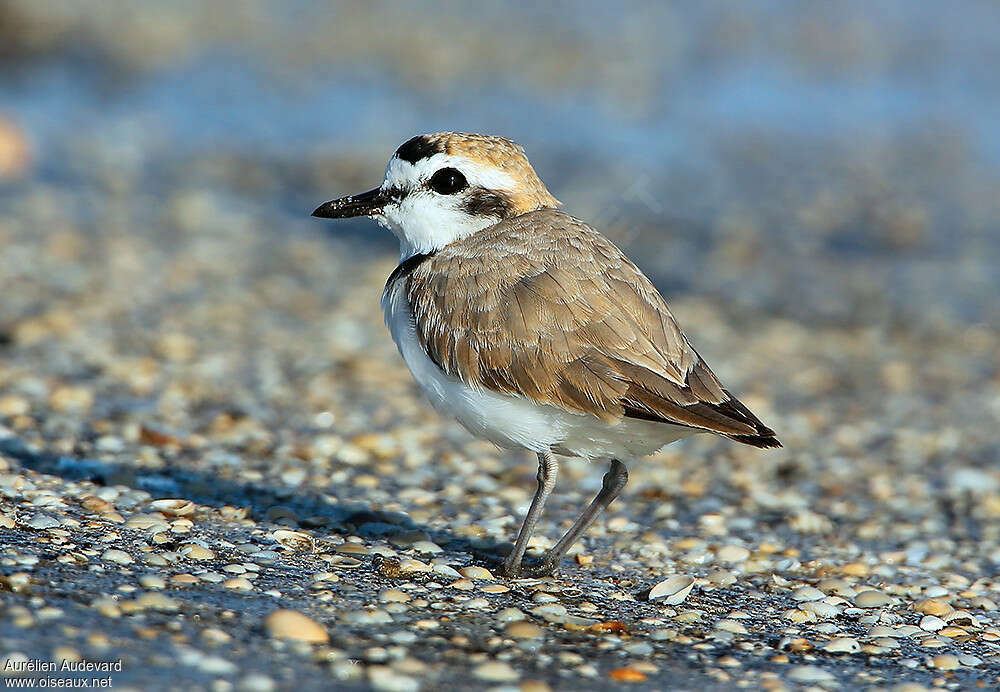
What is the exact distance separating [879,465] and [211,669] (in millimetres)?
4376

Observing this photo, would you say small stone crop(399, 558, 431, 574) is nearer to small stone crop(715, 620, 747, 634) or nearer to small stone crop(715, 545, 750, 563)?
small stone crop(715, 620, 747, 634)

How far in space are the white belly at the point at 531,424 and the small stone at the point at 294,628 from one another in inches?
40.6

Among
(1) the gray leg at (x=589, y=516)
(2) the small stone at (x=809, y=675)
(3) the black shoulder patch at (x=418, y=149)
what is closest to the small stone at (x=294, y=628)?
(1) the gray leg at (x=589, y=516)

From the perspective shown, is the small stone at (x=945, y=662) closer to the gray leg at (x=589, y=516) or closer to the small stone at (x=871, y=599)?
the small stone at (x=871, y=599)

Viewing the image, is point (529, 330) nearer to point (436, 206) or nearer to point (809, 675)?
point (436, 206)

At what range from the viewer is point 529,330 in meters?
4.35

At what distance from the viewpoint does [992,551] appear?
213 inches

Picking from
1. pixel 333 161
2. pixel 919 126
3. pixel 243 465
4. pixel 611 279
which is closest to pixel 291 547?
pixel 243 465

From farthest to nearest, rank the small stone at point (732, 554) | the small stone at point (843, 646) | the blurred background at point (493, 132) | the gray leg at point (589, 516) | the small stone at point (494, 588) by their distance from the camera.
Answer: the blurred background at point (493, 132)
the small stone at point (732, 554)
the gray leg at point (589, 516)
the small stone at point (494, 588)
the small stone at point (843, 646)

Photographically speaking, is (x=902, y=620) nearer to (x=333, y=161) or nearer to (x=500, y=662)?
(x=500, y=662)

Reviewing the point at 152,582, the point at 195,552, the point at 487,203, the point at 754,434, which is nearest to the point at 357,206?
the point at 487,203

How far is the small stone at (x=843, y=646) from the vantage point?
4098 mm

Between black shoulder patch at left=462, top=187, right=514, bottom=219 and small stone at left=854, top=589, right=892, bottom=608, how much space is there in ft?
6.73

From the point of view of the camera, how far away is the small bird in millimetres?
4234
